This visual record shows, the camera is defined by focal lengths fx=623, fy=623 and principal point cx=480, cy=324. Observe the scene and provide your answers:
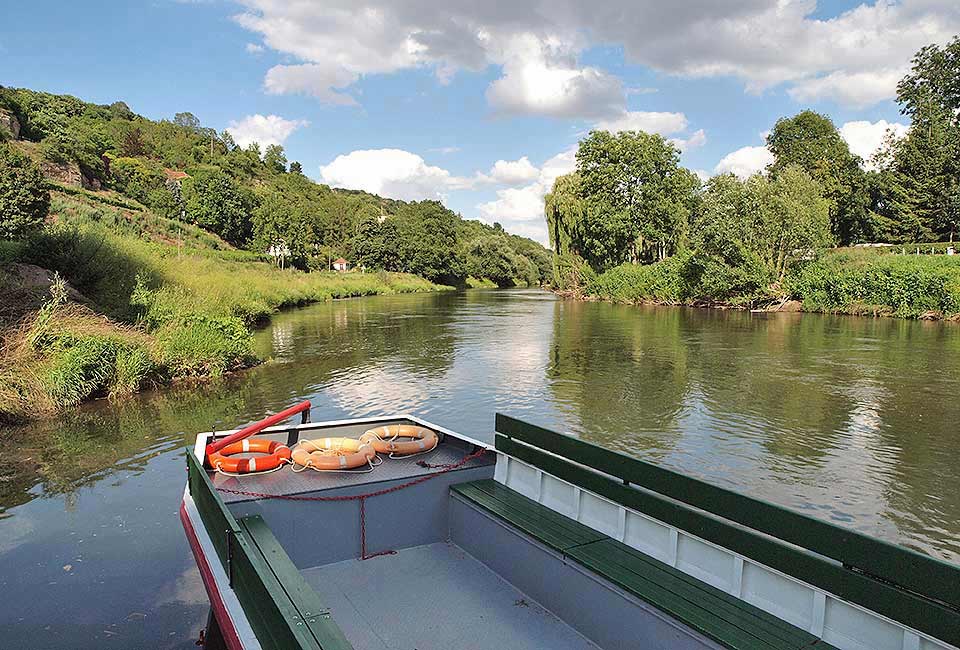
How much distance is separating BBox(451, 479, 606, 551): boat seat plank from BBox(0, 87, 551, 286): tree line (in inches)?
2319

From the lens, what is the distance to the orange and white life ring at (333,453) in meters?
5.44

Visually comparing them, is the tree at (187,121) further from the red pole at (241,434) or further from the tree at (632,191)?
the red pole at (241,434)

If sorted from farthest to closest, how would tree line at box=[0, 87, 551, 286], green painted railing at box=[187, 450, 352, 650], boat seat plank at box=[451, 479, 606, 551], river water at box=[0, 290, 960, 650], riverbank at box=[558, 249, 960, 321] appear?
1. tree line at box=[0, 87, 551, 286]
2. riverbank at box=[558, 249, 960, 321]
3. river water at box=[0, 290, 960, 650]
4. boat seat plank at box=[451, 479, 606, 551]
5. green painted railing at box=[187, 450, 352, 650]

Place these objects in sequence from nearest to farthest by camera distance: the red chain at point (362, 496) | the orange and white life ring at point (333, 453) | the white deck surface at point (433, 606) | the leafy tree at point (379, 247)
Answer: the white deck surface at point (433, 606), the red chain at point (362, 496), the orange and white life ring at point (333, 453), the leafy tree at point (379, 247)

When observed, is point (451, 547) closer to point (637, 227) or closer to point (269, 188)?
point (637, 227)

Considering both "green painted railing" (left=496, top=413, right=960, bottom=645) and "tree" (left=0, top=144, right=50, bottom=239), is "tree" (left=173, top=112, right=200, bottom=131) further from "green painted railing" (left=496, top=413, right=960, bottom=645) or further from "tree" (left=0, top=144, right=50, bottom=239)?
"green painted railing" (left=496, top=413, right=960, bottom=645)

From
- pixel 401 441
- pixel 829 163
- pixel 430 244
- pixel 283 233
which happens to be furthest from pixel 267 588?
pixel 430 244

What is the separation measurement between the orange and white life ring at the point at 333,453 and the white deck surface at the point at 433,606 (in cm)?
84

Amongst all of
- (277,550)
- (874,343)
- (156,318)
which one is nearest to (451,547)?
(277,550)

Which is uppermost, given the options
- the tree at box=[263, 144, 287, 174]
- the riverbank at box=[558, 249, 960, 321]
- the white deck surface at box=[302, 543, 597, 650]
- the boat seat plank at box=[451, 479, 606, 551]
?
the tree at box=[263, 144, 287, 174]

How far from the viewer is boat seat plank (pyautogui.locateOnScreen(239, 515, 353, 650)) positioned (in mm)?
2676

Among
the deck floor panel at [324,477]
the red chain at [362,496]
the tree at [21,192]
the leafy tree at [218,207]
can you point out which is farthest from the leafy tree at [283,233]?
the red chain at [362,496]

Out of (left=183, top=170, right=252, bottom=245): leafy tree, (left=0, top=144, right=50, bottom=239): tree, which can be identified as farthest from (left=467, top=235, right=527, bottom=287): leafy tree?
(left=0, top=144, right=50, bottom=239): tree

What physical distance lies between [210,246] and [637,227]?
1600 inches
